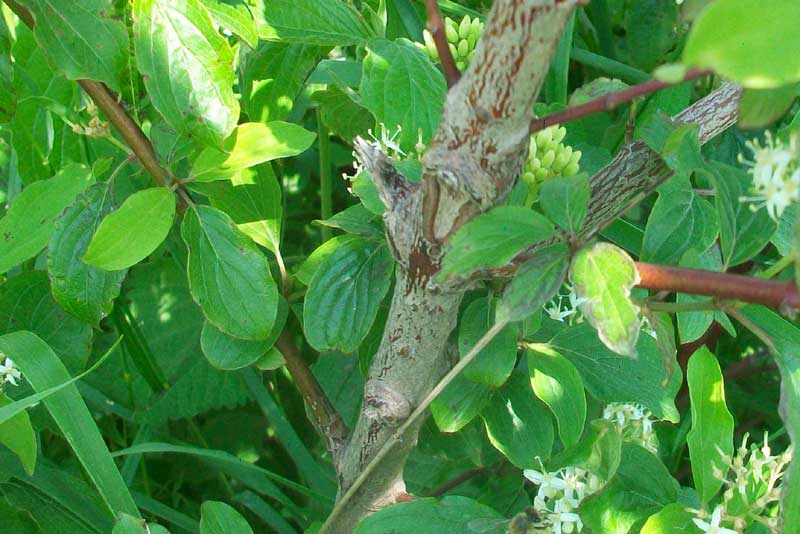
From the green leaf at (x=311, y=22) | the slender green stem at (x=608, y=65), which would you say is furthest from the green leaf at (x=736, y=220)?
the slender green stem at (x=608, y=65)

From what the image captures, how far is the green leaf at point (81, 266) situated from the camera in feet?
2.85

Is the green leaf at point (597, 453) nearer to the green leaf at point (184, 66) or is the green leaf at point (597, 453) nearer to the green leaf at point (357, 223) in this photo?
the green leaf at point (357, 223)

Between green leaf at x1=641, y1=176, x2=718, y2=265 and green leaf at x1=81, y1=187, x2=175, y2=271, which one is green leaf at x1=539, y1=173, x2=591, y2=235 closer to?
green leaf at x1=641, y1=176, x2=718, y2=265

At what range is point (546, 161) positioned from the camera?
2.68 feet

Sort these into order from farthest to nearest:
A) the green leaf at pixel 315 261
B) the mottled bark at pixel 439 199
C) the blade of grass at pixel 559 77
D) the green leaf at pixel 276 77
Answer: the blade of grass at pixel 559 77 < the green leaf at pixel 276 77 < the green leaf at pixel 315 261 < the mottled bark at pixel 439 199

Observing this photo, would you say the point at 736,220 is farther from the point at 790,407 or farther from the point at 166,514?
the point at 166,514

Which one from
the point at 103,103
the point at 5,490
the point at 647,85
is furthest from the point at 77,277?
the point at 647,85

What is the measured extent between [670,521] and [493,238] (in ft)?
1.13

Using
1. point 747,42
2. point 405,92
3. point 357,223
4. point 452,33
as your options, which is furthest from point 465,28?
point 747,42

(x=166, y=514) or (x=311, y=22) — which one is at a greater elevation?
(x=311, y=22)

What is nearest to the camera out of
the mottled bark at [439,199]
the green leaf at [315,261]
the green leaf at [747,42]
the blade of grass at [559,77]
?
the green leaf at [747,42]

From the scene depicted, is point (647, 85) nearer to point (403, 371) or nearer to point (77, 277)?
point (403, 371)

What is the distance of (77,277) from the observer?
34.4 inches

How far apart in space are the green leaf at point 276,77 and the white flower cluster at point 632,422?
49 cm
